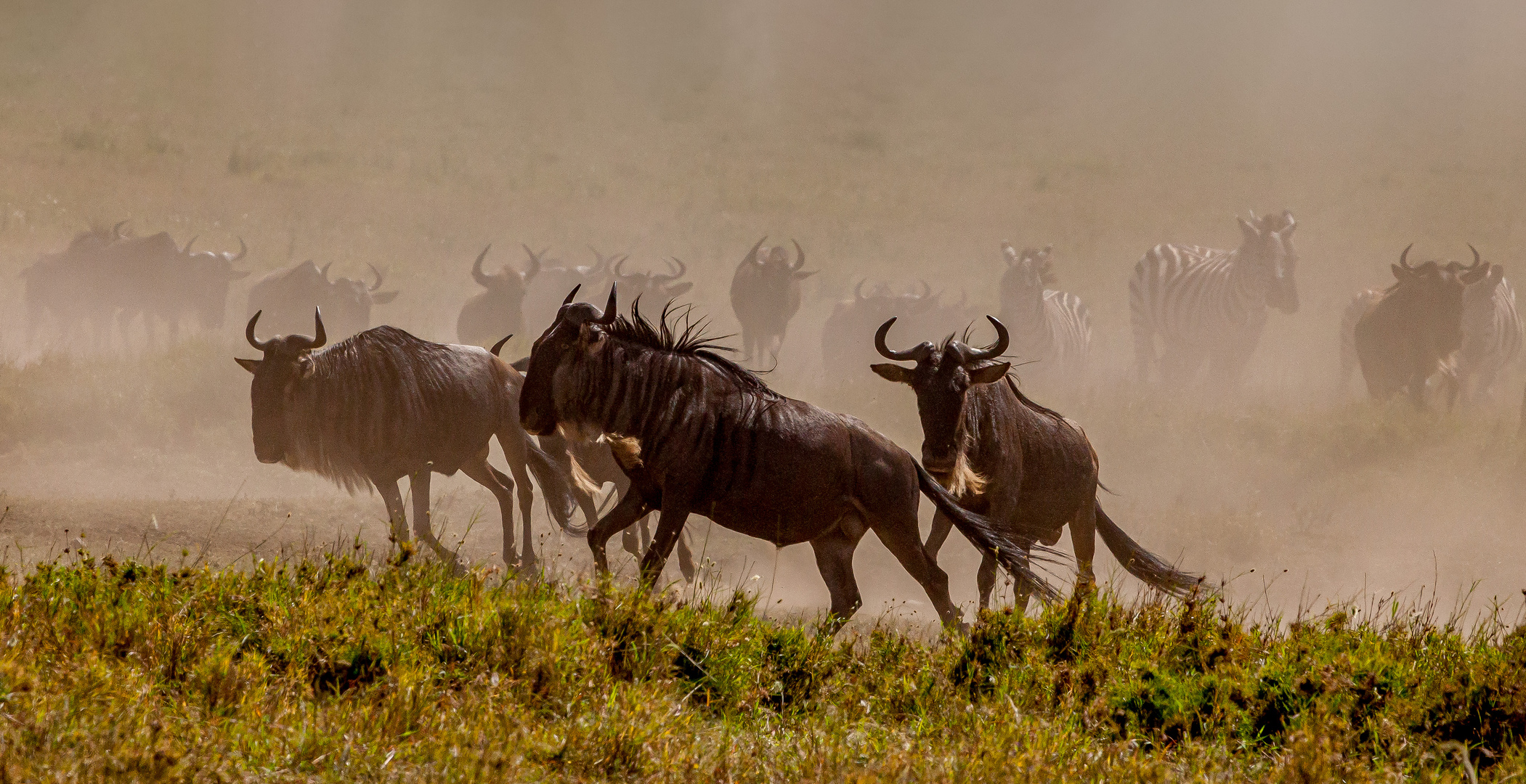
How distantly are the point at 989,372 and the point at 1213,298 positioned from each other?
17158 mm

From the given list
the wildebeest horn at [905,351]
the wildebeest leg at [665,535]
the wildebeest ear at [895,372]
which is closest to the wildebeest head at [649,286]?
the wildebeest horn at [905,351]

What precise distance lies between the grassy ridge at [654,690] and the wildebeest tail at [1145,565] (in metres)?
1.56

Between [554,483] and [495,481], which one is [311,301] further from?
[554,483]

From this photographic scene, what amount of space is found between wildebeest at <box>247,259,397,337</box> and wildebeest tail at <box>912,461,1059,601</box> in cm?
1694

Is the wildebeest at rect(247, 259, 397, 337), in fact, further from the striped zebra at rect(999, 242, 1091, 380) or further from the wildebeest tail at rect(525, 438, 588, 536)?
the wildebeest tail at rect(525, 438, 588, 536)

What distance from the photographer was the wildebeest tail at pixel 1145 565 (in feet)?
22.5

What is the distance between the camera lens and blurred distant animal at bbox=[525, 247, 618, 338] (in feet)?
82.3

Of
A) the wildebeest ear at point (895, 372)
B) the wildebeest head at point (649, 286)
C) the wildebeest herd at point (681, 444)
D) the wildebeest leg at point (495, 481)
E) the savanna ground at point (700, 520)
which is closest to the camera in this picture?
the savanna ground at point (700, 520)

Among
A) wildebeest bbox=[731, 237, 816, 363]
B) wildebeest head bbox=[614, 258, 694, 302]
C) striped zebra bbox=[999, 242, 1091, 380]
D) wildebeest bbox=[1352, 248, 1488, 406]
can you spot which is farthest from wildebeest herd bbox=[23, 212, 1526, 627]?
wildebeest head bbox=[614, 258, 694, 302]

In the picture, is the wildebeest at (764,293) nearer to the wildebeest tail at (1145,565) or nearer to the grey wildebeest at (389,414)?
the grey wildebeest at (389,414)

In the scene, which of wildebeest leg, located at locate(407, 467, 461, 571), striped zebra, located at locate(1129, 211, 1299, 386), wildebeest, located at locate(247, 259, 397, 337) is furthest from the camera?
striped zebra, located at locate(1129, 211, 1299, 386)

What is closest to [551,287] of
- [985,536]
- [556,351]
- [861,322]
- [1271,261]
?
[861,322]

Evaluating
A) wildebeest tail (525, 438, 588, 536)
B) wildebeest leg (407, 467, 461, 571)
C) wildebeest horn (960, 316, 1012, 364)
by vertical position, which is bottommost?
wildebeest leg (407, 467, 461, 571)

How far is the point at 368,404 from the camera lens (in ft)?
28.7
